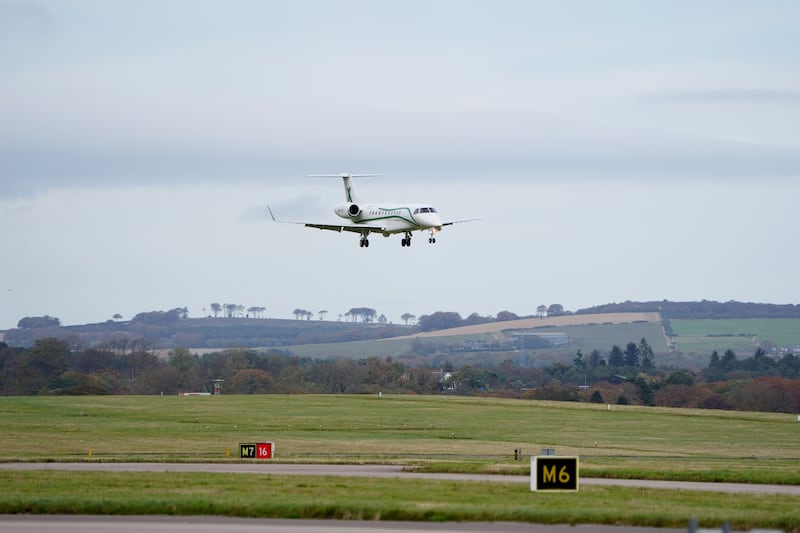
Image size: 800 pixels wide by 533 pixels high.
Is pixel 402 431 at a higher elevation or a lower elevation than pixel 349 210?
lower

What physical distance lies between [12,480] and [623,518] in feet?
78.4

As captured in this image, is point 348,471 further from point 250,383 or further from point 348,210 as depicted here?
point 250,383

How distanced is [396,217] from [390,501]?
38.8 meters

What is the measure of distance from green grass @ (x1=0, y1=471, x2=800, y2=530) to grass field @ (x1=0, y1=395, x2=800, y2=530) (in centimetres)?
7

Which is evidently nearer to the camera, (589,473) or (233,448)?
(589,473)

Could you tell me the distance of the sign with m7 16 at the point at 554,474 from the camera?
3934 cm

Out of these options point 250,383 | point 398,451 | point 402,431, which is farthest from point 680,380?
point 398,451

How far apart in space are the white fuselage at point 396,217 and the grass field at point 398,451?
43.2 feet

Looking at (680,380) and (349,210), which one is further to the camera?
(680,380)

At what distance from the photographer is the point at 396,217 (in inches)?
2995

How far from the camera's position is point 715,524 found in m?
→ 33.6

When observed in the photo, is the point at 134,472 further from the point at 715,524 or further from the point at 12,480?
the point at 715,524

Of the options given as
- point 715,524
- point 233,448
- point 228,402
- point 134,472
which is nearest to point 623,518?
point 715,524

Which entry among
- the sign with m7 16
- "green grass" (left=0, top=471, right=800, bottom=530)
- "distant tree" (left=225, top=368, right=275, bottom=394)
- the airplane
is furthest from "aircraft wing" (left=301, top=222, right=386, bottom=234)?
"distant tree" (left=225, top=368, right=275, bottom=394)
